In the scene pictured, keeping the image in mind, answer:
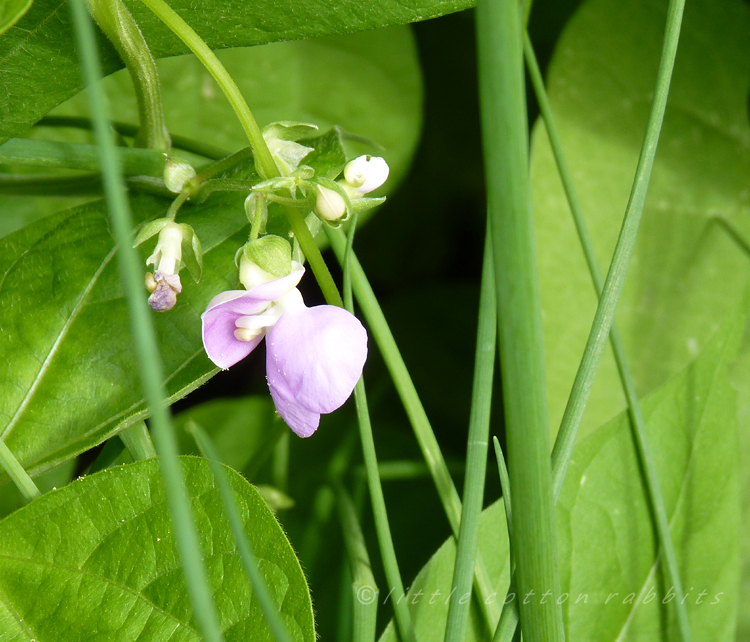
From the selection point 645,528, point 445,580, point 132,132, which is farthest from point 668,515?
point 132,132

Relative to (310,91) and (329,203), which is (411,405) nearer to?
(329,203)

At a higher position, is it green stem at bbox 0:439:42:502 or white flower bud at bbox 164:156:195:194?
white flower bud at bbox 164:156:195:194

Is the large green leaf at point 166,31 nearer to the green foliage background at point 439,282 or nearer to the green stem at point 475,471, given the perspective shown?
the green foliage background at point 439,282

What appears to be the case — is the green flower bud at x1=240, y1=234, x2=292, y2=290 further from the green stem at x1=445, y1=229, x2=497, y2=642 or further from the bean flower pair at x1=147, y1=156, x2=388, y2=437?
the green stem at x1=445, y1=229, x2=497, y2=642

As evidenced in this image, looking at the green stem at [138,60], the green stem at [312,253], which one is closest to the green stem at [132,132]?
the green stem at [138,60]

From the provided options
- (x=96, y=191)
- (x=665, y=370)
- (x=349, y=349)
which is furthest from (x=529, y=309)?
(x=665, y=370)

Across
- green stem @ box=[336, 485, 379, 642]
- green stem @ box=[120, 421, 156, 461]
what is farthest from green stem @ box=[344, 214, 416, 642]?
green stem @ box=[120, 421, 156, 461]

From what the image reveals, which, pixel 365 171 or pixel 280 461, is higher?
pixel 365 171
